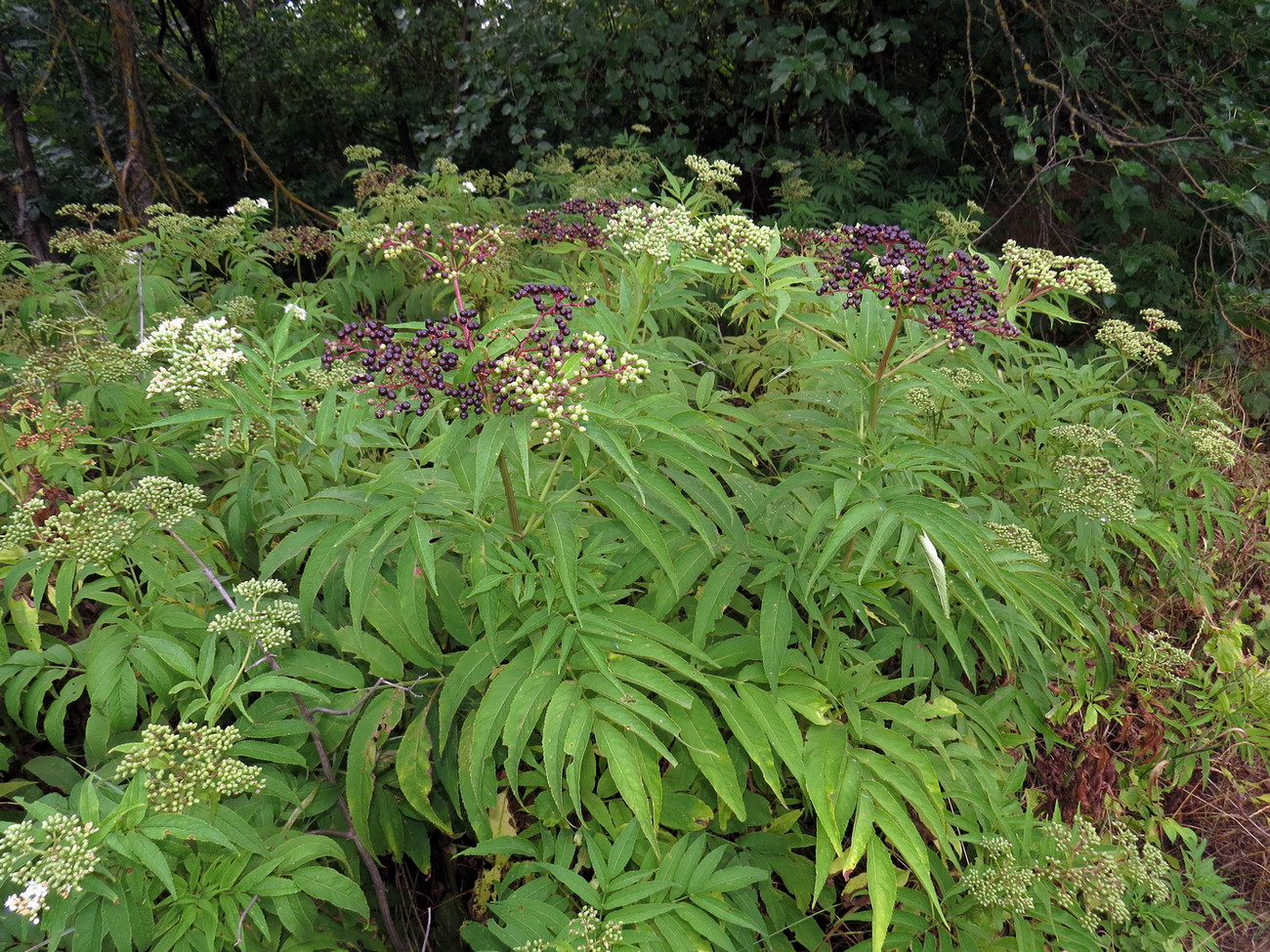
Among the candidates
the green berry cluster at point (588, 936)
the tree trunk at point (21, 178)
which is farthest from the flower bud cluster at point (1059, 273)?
the tree trunk at point (21, 178)

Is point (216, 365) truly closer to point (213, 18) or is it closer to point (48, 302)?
point (48, 302)

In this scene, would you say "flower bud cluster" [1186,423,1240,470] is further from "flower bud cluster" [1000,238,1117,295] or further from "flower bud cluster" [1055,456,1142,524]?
"flower bud cluster" [1000,238,1117,295]

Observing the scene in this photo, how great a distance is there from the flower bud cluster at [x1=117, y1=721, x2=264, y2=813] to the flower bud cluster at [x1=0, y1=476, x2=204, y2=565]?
0.82 m

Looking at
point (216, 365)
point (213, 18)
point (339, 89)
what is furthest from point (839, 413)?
point (213, 18)

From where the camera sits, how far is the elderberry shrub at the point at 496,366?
200 cm

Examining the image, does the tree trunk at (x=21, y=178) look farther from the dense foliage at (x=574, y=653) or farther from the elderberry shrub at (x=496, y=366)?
the elderberry shrub at (x=496, y=366)

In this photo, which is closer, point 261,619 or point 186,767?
point 186,767

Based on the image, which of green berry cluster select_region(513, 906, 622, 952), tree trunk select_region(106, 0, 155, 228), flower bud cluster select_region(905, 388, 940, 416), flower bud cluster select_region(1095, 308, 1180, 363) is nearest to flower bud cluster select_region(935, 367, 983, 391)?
flower bud cluster select_region(905, 388, 940, 416)

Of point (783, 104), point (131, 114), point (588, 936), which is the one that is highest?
point (131, 114)

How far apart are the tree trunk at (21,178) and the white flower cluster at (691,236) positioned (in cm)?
665

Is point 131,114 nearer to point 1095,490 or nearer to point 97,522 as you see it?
point 97,522

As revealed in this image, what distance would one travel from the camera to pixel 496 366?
6.54 ft

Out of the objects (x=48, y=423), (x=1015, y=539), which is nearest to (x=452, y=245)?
(x=48, y=423)

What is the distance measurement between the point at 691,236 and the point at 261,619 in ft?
6.56
